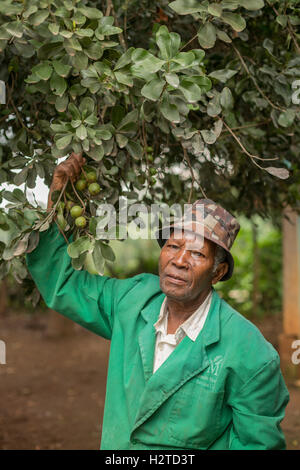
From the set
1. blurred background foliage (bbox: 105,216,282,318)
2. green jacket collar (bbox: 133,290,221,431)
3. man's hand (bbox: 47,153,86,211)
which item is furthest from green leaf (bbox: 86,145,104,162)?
blurred background foliage (bbox: 105,216,282,318)

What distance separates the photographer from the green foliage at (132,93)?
2.04m

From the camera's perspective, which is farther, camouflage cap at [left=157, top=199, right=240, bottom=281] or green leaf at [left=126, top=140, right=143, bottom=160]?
green leaf at [left=126, top=140, right=143, bottom=160]

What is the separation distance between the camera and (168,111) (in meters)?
2.09

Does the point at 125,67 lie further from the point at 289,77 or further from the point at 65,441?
the point at 65,441

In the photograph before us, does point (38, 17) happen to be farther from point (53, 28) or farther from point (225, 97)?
point (225, 97)

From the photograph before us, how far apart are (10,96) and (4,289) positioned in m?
8.25

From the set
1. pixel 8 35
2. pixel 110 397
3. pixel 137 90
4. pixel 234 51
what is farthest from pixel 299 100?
pixel 110 397

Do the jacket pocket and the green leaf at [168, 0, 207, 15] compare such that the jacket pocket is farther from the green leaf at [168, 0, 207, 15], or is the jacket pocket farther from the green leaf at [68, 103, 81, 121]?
the green leaf at [168, 0, 207, 15]

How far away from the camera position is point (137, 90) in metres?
2.28

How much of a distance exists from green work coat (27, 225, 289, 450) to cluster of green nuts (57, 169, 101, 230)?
434 mm

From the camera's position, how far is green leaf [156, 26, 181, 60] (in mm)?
1994

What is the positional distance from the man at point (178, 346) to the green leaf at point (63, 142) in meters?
0.21

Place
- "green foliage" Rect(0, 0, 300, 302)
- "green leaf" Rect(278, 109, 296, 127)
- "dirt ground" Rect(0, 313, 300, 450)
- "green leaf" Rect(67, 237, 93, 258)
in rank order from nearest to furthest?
"green foliage" Rect(0, 0, 300, 302)
"green leaf" Rect(67, 237, 93, 258)
"green leaf" Rect(278, 109, 296, 127)
"dirt ground" Rect(0, 313, 300, 450)

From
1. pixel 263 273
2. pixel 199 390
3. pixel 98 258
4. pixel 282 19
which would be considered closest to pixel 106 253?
pixel 98 258
